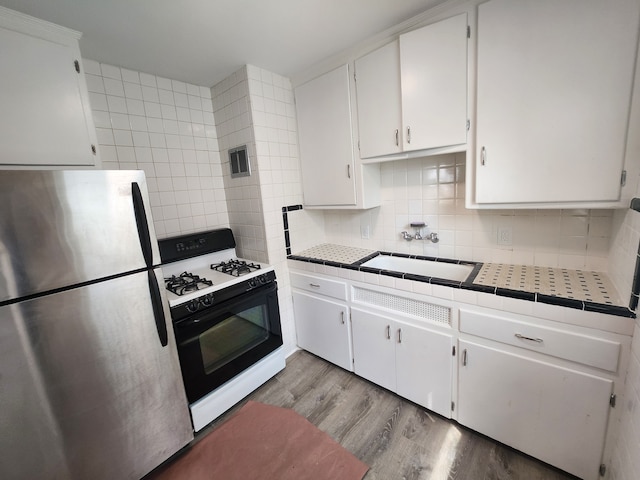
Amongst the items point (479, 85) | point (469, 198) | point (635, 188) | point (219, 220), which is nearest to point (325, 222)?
point (219, 220)

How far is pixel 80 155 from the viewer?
1.46 m

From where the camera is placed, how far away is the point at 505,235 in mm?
1702

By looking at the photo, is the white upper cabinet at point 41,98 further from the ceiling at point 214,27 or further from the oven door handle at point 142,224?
the oven door handle at point 142,224

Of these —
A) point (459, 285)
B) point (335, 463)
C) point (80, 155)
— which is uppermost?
point (80, 155)

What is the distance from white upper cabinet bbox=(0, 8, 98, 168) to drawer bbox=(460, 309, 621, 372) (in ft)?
7.54

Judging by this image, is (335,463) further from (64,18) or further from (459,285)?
(64,18)

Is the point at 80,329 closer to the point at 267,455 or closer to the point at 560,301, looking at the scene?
the point at 267,455

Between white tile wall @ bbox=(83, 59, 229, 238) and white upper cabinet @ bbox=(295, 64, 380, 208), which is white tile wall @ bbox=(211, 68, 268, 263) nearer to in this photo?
white tile wall @ bbox=(83, 59, 229, 238)

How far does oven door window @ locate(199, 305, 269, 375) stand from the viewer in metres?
1.74

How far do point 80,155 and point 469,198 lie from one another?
7.18 feet

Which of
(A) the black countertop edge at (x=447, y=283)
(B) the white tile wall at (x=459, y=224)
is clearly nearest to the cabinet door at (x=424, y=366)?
(A) the black countertop edge at (x=447, y=283)

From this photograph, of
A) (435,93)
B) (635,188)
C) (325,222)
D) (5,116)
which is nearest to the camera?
(635,188)

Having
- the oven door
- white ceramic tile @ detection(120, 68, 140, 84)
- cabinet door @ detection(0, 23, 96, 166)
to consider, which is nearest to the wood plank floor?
the oven door

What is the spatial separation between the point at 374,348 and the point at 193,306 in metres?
1.24
